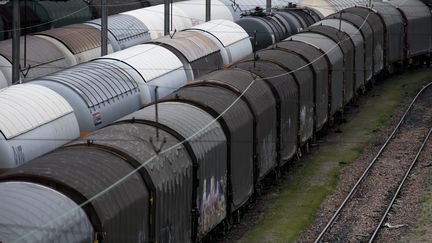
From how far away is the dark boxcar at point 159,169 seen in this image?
683 inches

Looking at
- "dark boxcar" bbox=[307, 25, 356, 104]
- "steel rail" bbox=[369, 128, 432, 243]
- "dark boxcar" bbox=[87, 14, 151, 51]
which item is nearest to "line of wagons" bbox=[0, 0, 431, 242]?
"dark boxcar" bbox=[307, 25, 356, 104]

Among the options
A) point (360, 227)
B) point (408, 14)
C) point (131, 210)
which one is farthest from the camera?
point (408, 14)

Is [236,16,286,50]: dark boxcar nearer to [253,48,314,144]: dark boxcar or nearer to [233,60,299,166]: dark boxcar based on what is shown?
[253,48,314,144]: dark boxcar

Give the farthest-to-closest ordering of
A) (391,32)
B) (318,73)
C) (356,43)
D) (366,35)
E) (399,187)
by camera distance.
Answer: (391,32) < (366,35) < (356,43) < (318,73) < (399,187)

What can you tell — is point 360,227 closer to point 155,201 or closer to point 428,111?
point 155,201

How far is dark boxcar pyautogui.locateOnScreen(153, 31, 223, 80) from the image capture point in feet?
107

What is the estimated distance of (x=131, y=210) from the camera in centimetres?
1630

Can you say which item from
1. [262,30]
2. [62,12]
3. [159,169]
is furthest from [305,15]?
[159,169]

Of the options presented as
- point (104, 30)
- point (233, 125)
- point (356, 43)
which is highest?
point (104, 30)

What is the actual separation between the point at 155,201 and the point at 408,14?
125 feet

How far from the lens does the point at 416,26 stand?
174ft

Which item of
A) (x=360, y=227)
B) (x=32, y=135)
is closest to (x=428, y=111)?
(x=360, y=227)

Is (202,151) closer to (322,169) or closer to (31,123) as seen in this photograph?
(31,123)

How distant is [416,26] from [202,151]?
35386 millimetres
